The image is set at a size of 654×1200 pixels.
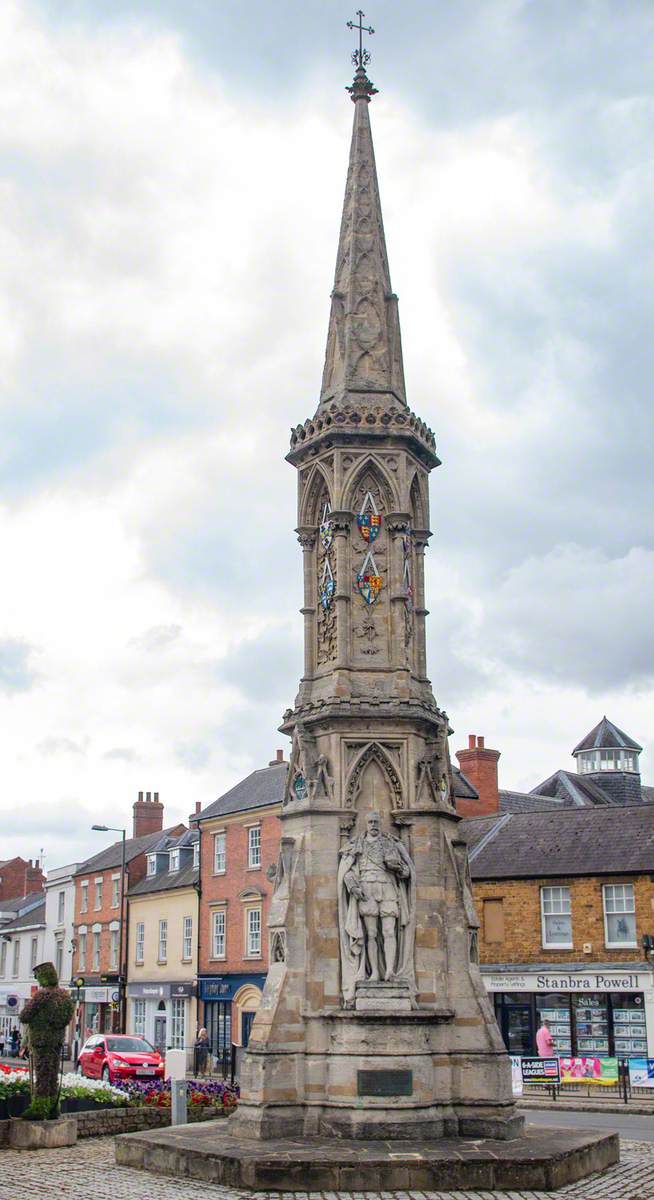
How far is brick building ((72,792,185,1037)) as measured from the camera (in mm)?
52406

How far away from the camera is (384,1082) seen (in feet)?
47.6

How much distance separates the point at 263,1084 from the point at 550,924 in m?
20.9

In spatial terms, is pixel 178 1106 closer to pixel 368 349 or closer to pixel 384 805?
pixel 384 805

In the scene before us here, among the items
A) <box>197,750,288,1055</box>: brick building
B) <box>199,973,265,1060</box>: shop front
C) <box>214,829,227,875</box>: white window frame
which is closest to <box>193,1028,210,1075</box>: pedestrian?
<box>199,973,265,1060</box>: shop front

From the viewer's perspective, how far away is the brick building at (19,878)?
78.9 metres

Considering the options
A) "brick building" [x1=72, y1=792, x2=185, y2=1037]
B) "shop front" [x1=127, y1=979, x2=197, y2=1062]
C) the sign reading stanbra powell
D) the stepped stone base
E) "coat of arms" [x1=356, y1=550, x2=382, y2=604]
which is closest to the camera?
the stepped stone base

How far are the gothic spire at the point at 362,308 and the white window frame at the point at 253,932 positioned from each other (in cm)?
2687

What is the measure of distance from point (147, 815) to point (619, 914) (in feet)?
102

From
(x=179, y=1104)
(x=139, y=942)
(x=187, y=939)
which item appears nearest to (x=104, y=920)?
(x=139, y=942)

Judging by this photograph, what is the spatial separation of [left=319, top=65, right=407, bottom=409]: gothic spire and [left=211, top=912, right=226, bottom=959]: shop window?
29.5 metres

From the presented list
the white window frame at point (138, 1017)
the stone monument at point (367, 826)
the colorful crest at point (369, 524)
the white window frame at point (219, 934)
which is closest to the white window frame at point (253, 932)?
the white window frame at point (219, 934)

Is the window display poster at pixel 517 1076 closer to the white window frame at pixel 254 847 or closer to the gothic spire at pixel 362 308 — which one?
the gothic spire at pixel 362 308

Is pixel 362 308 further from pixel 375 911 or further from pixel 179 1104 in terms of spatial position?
pixel 179 1104

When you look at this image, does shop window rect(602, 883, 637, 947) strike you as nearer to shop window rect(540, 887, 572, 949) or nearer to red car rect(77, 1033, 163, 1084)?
shop window rect(540, 887, 572, 949)
